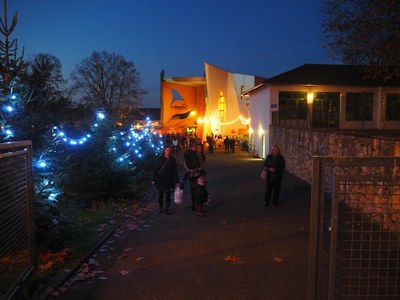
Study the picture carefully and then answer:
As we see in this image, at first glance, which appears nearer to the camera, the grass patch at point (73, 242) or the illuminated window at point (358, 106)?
the grass patch at point (73, 242)

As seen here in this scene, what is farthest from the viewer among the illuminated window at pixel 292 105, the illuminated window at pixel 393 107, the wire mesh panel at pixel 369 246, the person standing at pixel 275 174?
the illuminated window at pixel 393 107

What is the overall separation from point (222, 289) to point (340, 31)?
10.0 meters

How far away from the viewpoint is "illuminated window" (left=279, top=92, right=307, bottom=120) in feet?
86.6

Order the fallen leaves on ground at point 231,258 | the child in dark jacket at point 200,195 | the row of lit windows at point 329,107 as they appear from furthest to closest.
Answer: the row of lit windows at point 329,107, the child in dark jacket at point 200,195, the fallen leaves on ground at point 231,258

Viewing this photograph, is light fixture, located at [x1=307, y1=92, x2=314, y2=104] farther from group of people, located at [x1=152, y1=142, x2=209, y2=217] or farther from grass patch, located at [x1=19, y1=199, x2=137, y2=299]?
grass patch, located at [x1=19, y1=199, x2=137, y2=299]

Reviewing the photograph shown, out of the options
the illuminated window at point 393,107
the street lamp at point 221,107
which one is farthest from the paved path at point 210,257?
the street lamp at point 221,107

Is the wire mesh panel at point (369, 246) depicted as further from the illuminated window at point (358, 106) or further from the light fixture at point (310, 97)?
the illuminated window at point (358, 106)

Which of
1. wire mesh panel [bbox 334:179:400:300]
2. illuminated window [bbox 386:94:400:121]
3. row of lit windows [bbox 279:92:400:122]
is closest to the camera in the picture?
wire mesh panel [bbox 334:179:400:300]

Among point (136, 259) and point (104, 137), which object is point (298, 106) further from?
point (136, 259)

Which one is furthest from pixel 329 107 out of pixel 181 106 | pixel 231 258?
pixel 181 106

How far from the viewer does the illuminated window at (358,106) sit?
28.5 meters

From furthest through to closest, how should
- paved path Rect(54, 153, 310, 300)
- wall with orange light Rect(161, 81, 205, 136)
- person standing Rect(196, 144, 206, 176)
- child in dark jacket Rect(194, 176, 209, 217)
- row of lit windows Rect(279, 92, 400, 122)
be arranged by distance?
wall with orange light Rect(161, 81, 205, 136) < row of lit windows Rect(279, 92, 400, 122) < person standing Rect(196, 144, 206, 176) < child in dark jacket Rect(194, 176, 209, 217) < paved path Rect(54, 153, 310, 300)

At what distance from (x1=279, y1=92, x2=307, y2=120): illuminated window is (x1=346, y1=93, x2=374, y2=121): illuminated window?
3846 millimetres

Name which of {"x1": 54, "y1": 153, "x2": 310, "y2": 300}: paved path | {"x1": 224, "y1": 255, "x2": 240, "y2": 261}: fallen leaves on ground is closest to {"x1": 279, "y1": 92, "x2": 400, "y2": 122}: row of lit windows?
{"x1": 54, "y1": 153, "x2": 310, "y2": 300}: paved path
